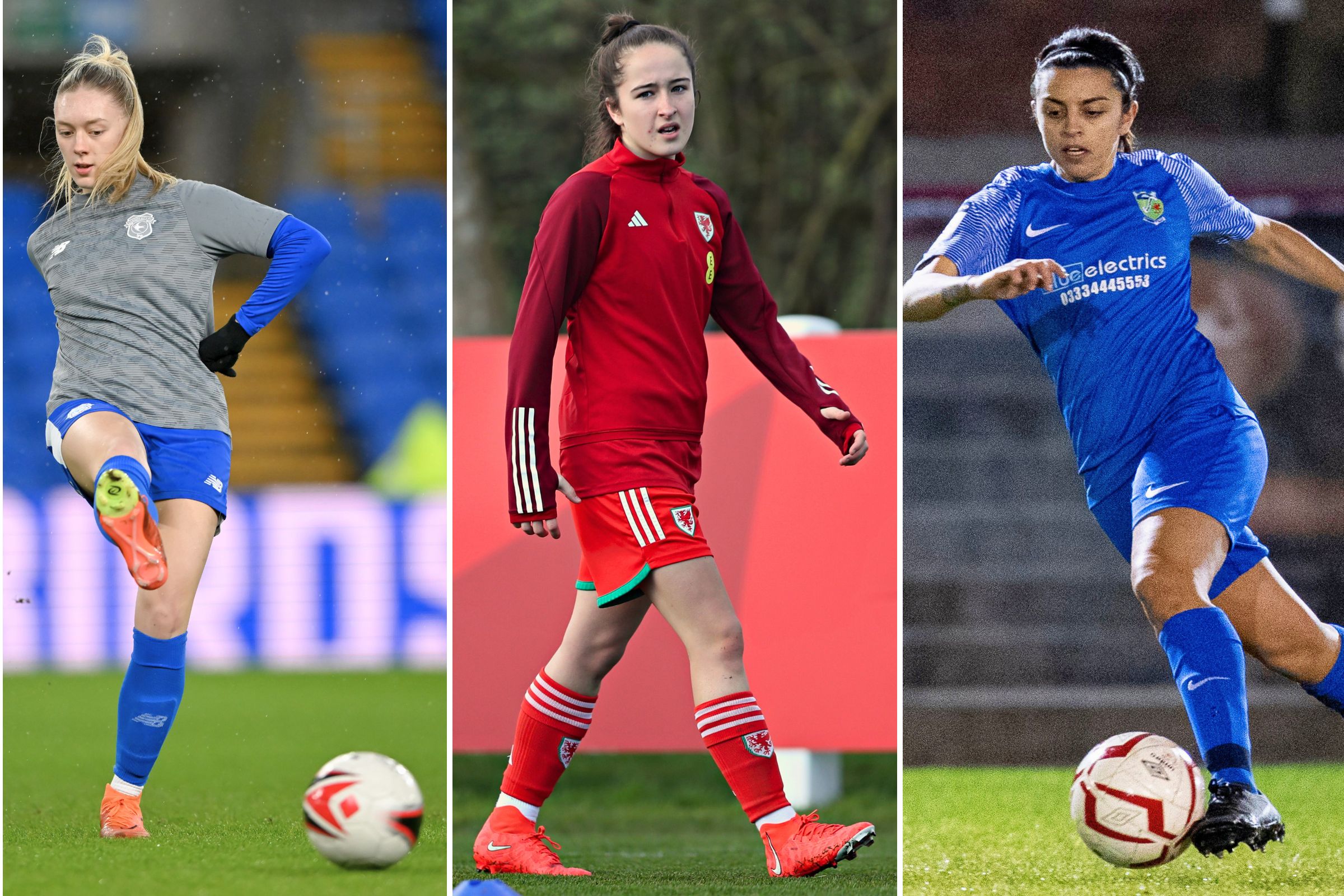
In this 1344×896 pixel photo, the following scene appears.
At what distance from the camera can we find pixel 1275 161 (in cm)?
376

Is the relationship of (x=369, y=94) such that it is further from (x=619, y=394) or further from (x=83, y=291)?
(x=619, y=394)

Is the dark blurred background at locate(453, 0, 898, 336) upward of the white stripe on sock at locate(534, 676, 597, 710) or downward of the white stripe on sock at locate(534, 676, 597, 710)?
upward

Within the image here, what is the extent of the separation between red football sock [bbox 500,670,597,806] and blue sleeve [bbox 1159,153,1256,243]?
186cm

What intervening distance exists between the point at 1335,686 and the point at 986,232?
1.37 metres

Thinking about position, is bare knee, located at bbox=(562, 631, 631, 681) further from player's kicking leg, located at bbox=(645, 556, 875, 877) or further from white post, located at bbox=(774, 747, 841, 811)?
white post, located at bbox=(774, 747, 841, 811)

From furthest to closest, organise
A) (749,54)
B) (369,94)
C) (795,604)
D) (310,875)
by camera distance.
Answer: (749,54)
(369,94)
(795,604)
(310,875)

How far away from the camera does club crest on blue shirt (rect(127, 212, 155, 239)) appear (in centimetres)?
377

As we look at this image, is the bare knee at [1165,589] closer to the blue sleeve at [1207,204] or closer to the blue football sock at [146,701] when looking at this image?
the blue sleeve at [1207,204]

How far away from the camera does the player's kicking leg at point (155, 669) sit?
12.1 ft

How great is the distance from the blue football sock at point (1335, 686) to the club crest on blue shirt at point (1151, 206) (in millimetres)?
1062

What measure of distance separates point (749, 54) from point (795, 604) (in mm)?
7009

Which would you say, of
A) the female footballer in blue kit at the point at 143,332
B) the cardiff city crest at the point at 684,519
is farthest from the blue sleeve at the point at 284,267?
the cardiff city crest at the point at 684,519

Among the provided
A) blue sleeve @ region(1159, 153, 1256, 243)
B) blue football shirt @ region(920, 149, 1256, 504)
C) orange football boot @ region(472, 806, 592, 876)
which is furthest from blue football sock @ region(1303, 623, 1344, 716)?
orange football boot @ region(472, 806, 592, 876)

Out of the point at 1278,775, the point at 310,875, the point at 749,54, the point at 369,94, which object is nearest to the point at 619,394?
the point at 310,875
